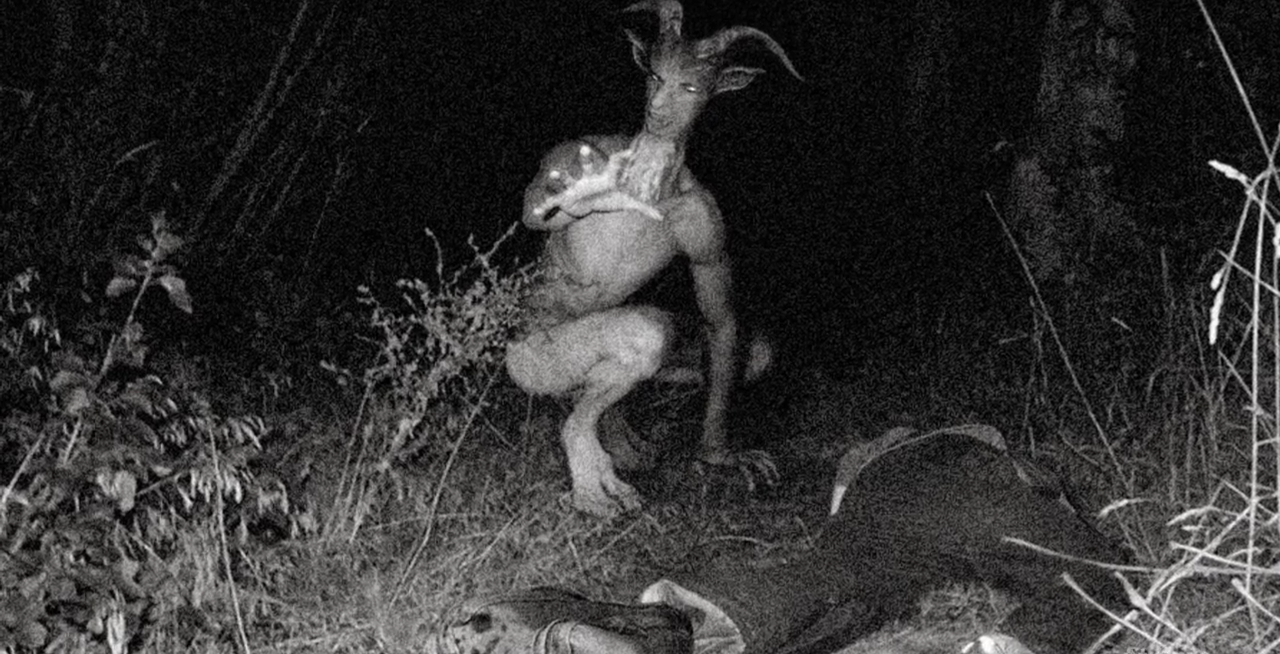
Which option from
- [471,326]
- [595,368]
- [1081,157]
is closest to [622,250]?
[595,368]

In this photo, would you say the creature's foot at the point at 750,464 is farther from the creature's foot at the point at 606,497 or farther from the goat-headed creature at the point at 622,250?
the creature's foot at the point at 606,497

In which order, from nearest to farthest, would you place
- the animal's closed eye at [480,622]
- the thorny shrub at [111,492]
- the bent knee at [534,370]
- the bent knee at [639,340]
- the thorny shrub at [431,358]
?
1. the thorny shrub at [111,492]
2. the animal's closed eye at [480,622]
3. the thorny shrub at [431,358]
4. the bent knee at [639,340]
5. the bent knee at [534,370]

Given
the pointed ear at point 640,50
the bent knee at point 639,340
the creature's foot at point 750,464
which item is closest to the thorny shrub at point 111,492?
the bent knee at point 639,340

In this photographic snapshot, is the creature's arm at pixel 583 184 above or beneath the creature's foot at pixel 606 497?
above

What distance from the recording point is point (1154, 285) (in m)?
7.03

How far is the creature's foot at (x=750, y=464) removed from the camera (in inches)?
221

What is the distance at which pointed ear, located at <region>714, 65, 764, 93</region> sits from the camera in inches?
188

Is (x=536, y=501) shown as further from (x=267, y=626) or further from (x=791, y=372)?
(x=791, y=372)

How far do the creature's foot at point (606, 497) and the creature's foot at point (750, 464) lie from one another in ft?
1.50

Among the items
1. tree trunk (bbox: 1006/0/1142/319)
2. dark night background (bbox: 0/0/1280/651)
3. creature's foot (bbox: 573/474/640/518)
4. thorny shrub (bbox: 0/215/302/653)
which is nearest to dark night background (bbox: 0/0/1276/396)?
dark night background (bbox: 0/0/1280/651)

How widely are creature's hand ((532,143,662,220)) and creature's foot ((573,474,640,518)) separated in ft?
2.89

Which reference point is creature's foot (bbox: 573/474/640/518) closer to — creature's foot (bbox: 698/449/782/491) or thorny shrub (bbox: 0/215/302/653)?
creature's foot (bbox: 698/449/782/491)

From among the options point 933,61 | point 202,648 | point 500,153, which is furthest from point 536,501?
point 933,61

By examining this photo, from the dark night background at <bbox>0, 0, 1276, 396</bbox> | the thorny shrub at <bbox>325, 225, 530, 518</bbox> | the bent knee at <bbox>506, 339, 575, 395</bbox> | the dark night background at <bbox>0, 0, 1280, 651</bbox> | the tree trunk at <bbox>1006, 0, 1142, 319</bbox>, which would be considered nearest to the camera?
the dark night background at <bbox>0, 0, 1280, 651</bbox>
